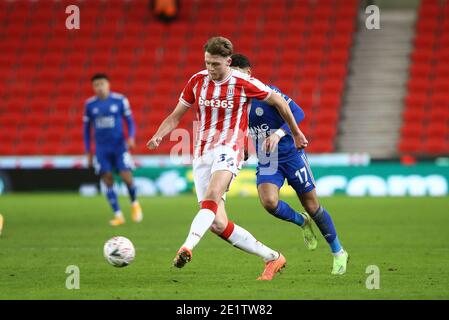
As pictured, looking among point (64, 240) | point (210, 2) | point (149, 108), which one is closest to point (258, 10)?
point (210, 2)

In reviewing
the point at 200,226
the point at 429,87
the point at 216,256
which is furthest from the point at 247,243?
the point at 429,87

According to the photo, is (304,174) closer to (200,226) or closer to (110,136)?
(200,226)

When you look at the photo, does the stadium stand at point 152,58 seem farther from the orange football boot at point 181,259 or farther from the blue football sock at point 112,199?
the orange football boot at point 181,259

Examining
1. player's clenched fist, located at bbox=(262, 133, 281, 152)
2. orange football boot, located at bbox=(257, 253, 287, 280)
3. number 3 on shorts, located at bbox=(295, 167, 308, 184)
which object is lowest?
orange football boot, located at bbox=(257, 253, 287, 280)

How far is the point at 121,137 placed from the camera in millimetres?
15109

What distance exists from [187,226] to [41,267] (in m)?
4.92

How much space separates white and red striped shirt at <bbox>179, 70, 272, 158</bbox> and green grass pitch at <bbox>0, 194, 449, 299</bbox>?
1.22 metres

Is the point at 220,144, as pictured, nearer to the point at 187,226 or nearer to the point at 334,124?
the point at 187,226

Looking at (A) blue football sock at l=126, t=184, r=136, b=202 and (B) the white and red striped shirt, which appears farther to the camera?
(A) blue football sock at l=126, t=184, r=136, b=202

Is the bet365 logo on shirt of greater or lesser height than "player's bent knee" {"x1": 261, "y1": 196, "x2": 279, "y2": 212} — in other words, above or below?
above

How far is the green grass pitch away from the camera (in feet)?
23.8

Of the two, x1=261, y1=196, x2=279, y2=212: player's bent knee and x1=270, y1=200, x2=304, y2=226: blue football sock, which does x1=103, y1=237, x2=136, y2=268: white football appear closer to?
x1=261, y1=196, x2=279, y2=212: player's bent knee

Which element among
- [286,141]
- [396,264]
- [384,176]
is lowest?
[384,176]

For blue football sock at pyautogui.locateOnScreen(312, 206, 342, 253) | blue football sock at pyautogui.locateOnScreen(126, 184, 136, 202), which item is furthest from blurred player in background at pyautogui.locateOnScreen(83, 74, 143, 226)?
blue football sock at pyautogui.locateOnScreen(312, 206, 342, 253)
